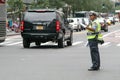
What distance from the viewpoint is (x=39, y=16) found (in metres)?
23.8

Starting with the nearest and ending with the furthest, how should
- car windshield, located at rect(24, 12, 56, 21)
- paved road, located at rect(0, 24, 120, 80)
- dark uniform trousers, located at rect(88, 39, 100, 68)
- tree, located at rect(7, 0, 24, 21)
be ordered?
paved road, located at rect(0, 24, 120, 80) → dark uniform trousers, located at rect(88, 39, 100, 68) → car windshield, located at rect(24, 12, 56, 21) → tree, located at rect(7, 0, 24, 21)

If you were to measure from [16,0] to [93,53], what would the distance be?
4186cm

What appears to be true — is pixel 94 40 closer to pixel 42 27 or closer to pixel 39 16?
pixel 42 27

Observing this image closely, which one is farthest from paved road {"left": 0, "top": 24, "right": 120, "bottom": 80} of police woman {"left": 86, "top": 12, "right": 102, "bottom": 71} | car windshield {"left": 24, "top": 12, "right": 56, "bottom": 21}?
car windshield {"left": 24, "top": 12, "right": 56, "bottom": 21}

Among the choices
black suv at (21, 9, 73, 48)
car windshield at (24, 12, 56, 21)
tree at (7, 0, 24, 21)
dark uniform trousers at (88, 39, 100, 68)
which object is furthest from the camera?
tree at (7, 0, 24, 21)

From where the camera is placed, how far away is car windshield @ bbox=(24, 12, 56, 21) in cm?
2367

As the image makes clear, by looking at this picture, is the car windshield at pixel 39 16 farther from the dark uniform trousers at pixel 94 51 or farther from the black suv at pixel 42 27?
the dark uniform trousers at pixel 94 51

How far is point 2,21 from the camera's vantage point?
25312 mm

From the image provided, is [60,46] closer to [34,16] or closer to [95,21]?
[34,16]

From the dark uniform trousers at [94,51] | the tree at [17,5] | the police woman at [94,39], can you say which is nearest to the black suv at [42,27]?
the police woman at [94,39]

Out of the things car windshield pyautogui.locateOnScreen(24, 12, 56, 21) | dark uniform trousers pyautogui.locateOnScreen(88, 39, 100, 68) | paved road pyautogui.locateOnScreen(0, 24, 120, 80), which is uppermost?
car windshield pyautogui.locateOnScreen(24, 12, 56, 21)

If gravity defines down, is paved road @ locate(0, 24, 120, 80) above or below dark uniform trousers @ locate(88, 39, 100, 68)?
below

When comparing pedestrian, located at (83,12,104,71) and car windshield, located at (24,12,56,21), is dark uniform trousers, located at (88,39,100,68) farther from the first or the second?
car windshield, located at (24,12,56,21)

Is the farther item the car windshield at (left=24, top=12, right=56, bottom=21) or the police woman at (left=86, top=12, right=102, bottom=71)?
the car windshield at (left=24, top=12, right=56, bottom=21)
